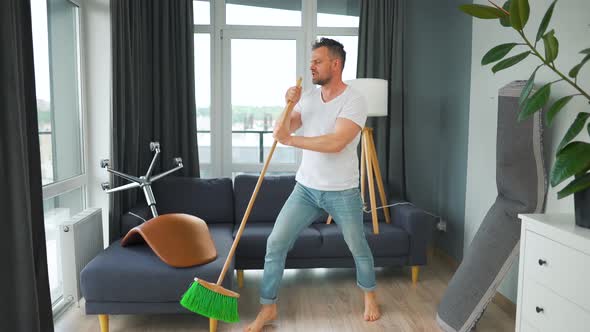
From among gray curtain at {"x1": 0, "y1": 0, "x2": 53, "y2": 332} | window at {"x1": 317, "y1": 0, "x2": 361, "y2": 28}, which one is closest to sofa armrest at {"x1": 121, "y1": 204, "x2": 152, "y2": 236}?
gray curtain at {"x1": 0, "y1": 0, "x2": 53, "y2": 332}

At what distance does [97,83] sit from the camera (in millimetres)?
3432

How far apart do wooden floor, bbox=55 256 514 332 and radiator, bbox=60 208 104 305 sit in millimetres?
145

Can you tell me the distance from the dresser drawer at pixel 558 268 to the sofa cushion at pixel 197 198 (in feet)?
7.46

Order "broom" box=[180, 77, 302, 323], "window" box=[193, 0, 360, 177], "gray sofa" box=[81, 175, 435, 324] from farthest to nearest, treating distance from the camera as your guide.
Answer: "window" box=[193, 0, 360, 177] → "gray sofa" box=[81, 175, 435, 324] → "broom" box=[180, 77, 302, 323]

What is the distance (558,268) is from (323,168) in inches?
46.4

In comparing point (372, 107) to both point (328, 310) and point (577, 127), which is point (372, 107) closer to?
point (328, 310)

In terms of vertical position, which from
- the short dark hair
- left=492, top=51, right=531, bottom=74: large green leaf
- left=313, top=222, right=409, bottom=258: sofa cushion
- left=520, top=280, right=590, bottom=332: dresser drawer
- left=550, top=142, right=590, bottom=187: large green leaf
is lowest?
left=313, top=222, right=409, bottom=258: sofa cushion

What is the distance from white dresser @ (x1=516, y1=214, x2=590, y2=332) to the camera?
5.42 feet

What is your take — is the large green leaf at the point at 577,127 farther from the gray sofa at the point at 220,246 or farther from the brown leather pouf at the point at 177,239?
the brown leather pouf at the point at 177,239

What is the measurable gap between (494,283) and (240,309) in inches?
58.1

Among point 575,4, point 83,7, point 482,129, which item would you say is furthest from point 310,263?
point 83,7

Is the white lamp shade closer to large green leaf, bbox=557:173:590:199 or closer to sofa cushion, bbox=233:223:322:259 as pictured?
sofa cushion, bbox=233:223:322:259

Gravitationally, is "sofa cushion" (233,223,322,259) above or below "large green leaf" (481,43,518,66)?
below

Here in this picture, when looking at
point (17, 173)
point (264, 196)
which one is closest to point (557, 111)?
point (17, 173)
